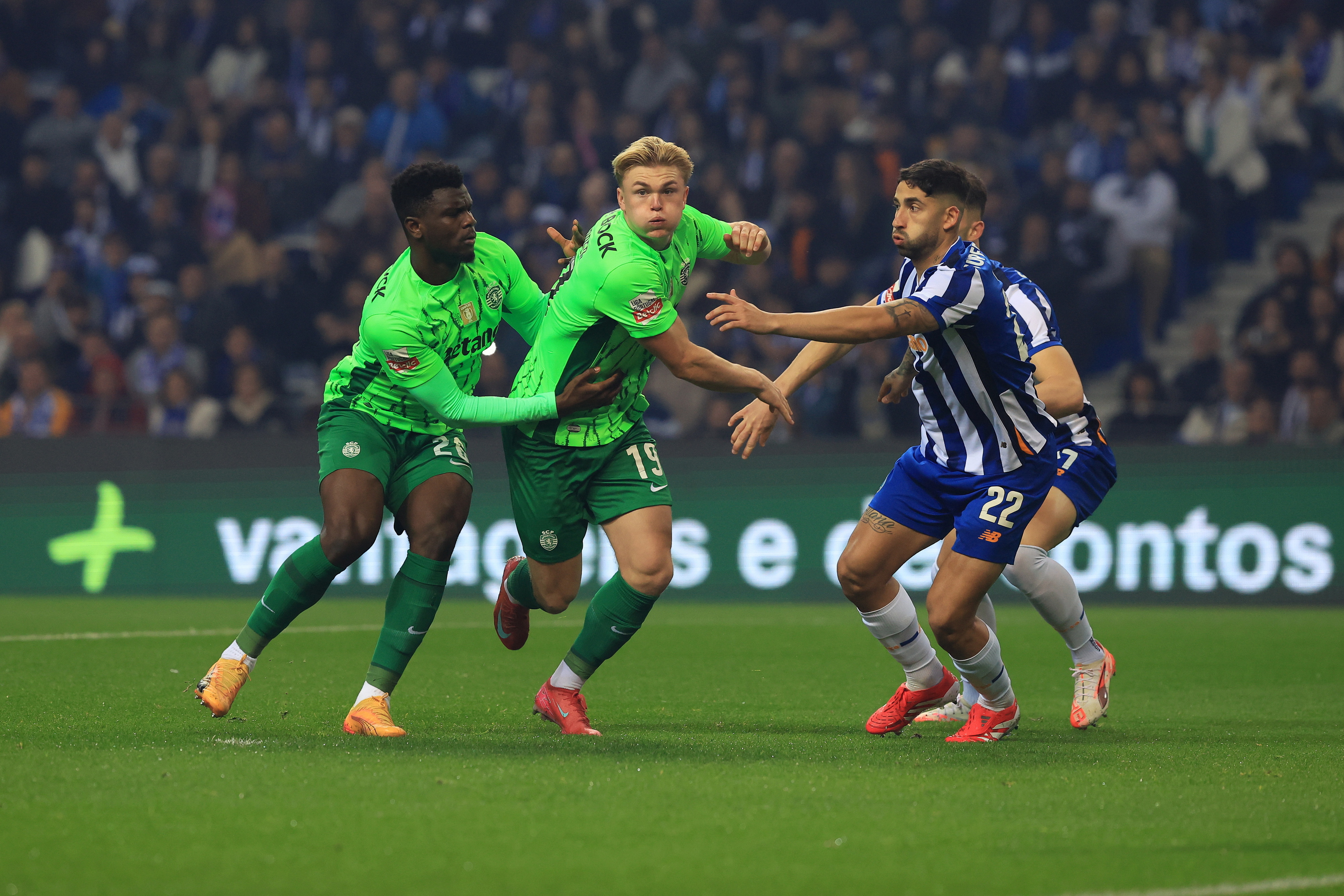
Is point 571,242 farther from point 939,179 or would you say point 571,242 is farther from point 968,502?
point 968,502

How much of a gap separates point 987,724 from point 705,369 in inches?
69.8

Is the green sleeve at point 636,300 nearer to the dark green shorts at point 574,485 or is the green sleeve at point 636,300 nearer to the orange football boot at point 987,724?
the dark green shorts at point 574,485

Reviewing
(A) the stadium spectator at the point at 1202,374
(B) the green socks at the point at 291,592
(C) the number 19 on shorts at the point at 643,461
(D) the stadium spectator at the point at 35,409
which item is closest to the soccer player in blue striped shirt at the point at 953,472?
(C) the number 19 on shorts at the point at 643,461

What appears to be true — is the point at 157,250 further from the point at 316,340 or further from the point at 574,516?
the point at 574,516

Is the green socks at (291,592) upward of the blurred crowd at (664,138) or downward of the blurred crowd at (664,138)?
downward

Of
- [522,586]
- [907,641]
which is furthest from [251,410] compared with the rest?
[907,641]

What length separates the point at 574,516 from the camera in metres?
6.05

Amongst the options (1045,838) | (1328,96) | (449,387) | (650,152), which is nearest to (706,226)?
(650,152)

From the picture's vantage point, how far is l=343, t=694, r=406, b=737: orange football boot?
18.4ft

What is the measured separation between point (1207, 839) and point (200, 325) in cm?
1299

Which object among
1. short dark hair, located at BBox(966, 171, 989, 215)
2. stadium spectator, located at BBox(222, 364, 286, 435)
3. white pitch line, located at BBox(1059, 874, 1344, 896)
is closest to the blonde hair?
short dark hair, located at BBox(966, 171, 989, 215)

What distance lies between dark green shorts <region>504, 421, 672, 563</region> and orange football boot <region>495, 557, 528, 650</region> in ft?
1.74

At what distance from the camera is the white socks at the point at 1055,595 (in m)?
6.47

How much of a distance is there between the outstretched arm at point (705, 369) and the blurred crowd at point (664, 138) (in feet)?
25.2
